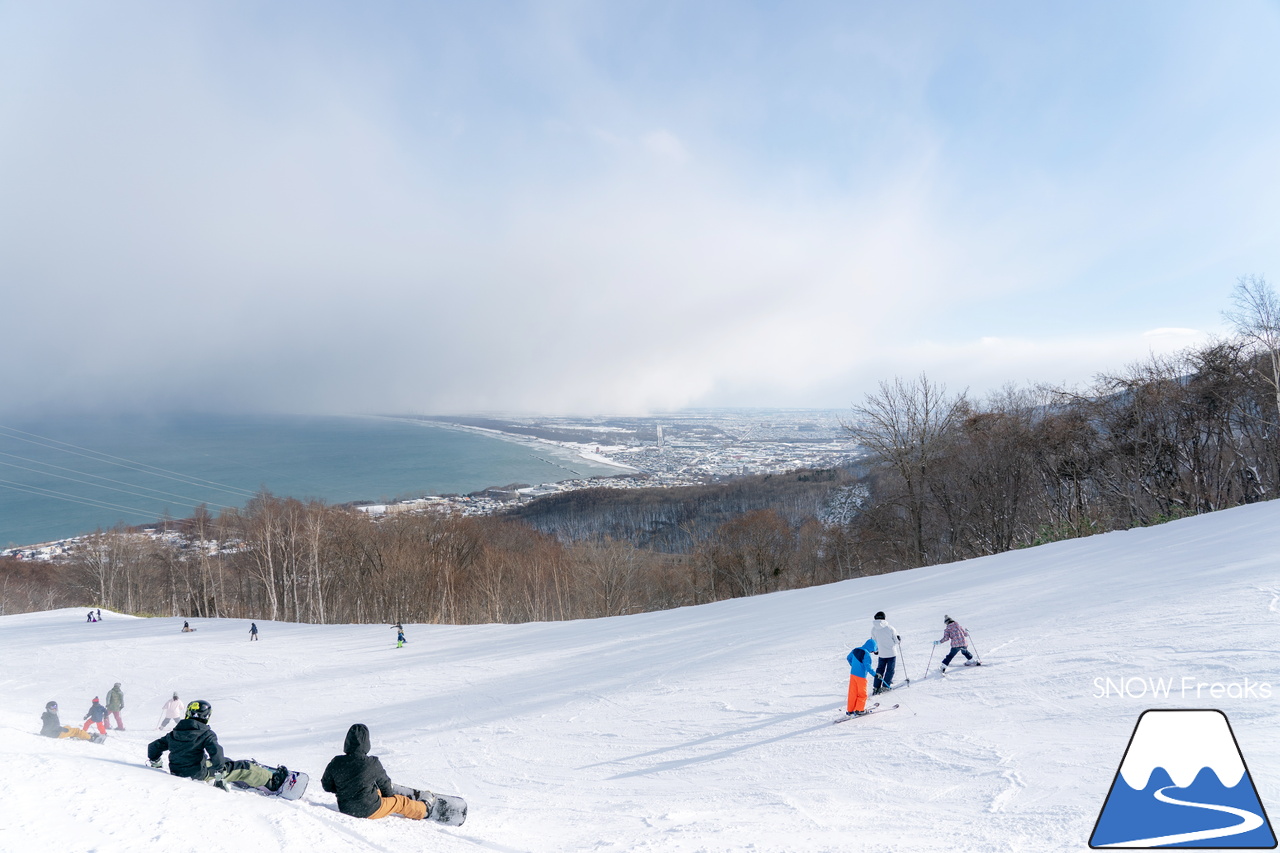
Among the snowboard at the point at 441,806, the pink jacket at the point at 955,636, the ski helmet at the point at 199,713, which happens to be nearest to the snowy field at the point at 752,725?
the snowboard at the point at 441,806

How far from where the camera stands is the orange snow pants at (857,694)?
6.52 meters

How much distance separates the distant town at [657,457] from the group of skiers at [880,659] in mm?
43530

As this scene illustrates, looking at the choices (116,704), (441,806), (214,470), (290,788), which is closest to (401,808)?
(441,806)

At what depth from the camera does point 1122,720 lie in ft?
16.7

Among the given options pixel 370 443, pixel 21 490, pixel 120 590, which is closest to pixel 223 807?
pixel 120 590

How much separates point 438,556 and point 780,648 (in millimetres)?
37369

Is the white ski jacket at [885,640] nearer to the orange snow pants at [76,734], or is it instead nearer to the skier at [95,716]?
the orange snow pants at [76,734]

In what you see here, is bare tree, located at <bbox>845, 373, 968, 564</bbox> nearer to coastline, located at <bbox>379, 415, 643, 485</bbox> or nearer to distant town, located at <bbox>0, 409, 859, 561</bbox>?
distant town, located at <bbox>0, 409, 859, 561</bbox>

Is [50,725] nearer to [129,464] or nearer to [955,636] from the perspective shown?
[955,636]

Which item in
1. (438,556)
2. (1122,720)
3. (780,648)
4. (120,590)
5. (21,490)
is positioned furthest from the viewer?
(21,490)

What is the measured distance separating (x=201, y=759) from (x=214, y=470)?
483 ft

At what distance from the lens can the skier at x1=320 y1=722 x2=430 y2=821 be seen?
488cm

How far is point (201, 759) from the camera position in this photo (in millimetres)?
5402

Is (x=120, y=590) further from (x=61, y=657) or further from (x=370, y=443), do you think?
(x=370, y=443)
